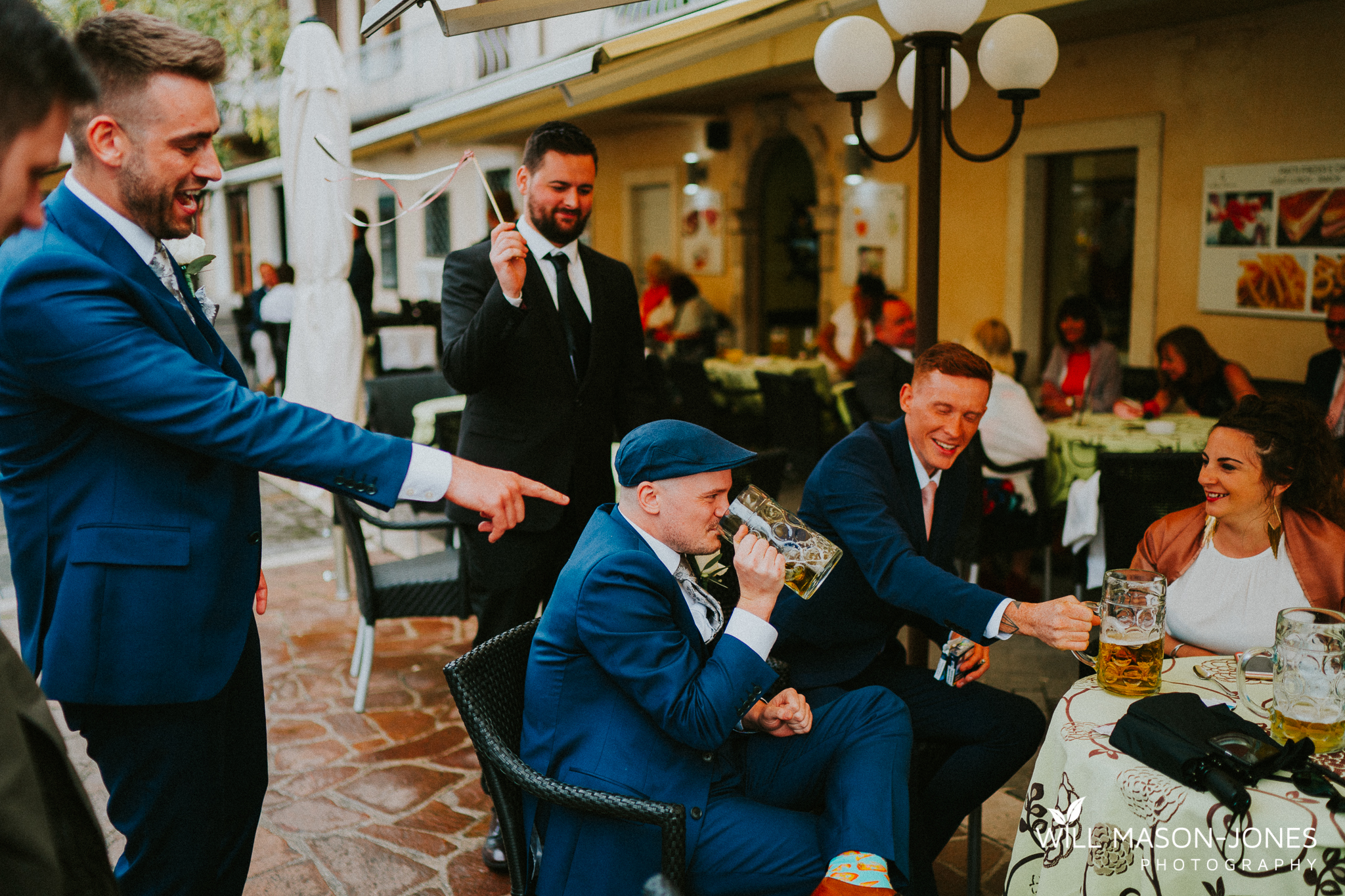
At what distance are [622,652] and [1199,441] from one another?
3895mm

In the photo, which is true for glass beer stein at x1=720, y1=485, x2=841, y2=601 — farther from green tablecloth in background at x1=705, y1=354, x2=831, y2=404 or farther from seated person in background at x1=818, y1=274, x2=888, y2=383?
green tablecloth in background at x1=705, y1=354, x2=831, y2=404

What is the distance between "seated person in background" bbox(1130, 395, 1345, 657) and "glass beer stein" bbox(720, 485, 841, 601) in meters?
0.97

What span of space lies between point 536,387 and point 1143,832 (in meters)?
1.92

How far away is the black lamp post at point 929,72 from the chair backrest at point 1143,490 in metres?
0.84

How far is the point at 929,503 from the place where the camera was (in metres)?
2.79

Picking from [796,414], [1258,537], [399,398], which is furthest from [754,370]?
[1258,537]

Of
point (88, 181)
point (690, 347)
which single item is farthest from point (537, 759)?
point (690, 347)

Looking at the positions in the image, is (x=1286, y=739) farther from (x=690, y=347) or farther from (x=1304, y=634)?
(x=690, y=347)

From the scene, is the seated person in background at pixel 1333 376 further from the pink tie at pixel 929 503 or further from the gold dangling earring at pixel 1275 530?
the pink tie at pixel 929 503

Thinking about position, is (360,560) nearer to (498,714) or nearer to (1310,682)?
(498,714)

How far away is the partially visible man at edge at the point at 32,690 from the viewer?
1.00 meters

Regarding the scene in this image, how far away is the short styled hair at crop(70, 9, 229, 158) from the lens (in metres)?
1.60

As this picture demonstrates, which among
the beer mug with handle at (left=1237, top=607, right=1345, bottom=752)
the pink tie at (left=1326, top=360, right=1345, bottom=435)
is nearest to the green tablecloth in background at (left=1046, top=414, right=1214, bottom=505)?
the pink tie at (left=1326, top=360, right=1345, bottom=435)

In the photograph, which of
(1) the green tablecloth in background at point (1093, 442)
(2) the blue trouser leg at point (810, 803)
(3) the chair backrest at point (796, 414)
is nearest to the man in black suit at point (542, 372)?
(2) the blue trouser leg at point (810, 803)
